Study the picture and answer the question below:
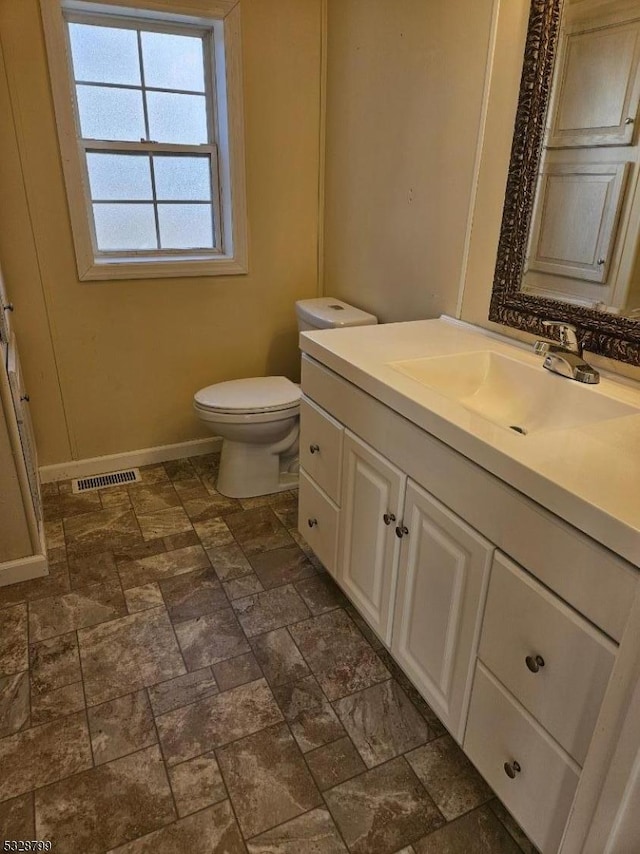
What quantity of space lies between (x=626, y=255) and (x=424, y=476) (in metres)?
0.72

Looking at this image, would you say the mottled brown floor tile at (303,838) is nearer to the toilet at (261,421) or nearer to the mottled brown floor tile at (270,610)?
the mottled brown floor tile at (270,610)

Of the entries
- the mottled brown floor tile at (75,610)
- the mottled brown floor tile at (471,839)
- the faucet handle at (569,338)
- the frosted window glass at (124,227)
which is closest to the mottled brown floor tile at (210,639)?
the mottled brown floor tile at (75,610)

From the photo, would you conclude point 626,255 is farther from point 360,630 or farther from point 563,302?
point 360,630

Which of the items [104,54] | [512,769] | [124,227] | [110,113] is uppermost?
[104,54]

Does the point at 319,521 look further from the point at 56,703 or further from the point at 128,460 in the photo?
the point at 128,460

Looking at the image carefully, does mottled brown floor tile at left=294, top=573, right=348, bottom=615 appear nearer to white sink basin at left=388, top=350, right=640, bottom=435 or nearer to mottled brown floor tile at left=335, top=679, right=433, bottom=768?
mottled brown floor tile at left=335, top=679, right=433, bottom=768

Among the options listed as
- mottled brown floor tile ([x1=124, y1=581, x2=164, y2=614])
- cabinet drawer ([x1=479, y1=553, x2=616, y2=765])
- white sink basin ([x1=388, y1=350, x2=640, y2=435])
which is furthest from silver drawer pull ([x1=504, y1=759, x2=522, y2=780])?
mottled brown floor tile ([x1=124, y1=581, x2=164, y2=614])

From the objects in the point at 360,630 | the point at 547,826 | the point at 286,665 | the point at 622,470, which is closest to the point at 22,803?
the point at 286,665

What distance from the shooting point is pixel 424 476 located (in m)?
1.33

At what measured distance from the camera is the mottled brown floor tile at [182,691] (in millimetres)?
1569

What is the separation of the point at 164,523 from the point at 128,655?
0.72m

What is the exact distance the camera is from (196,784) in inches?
53.7

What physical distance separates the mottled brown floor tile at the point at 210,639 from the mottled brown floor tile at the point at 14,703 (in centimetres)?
43

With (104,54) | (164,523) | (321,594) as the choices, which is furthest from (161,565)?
(104,54)
